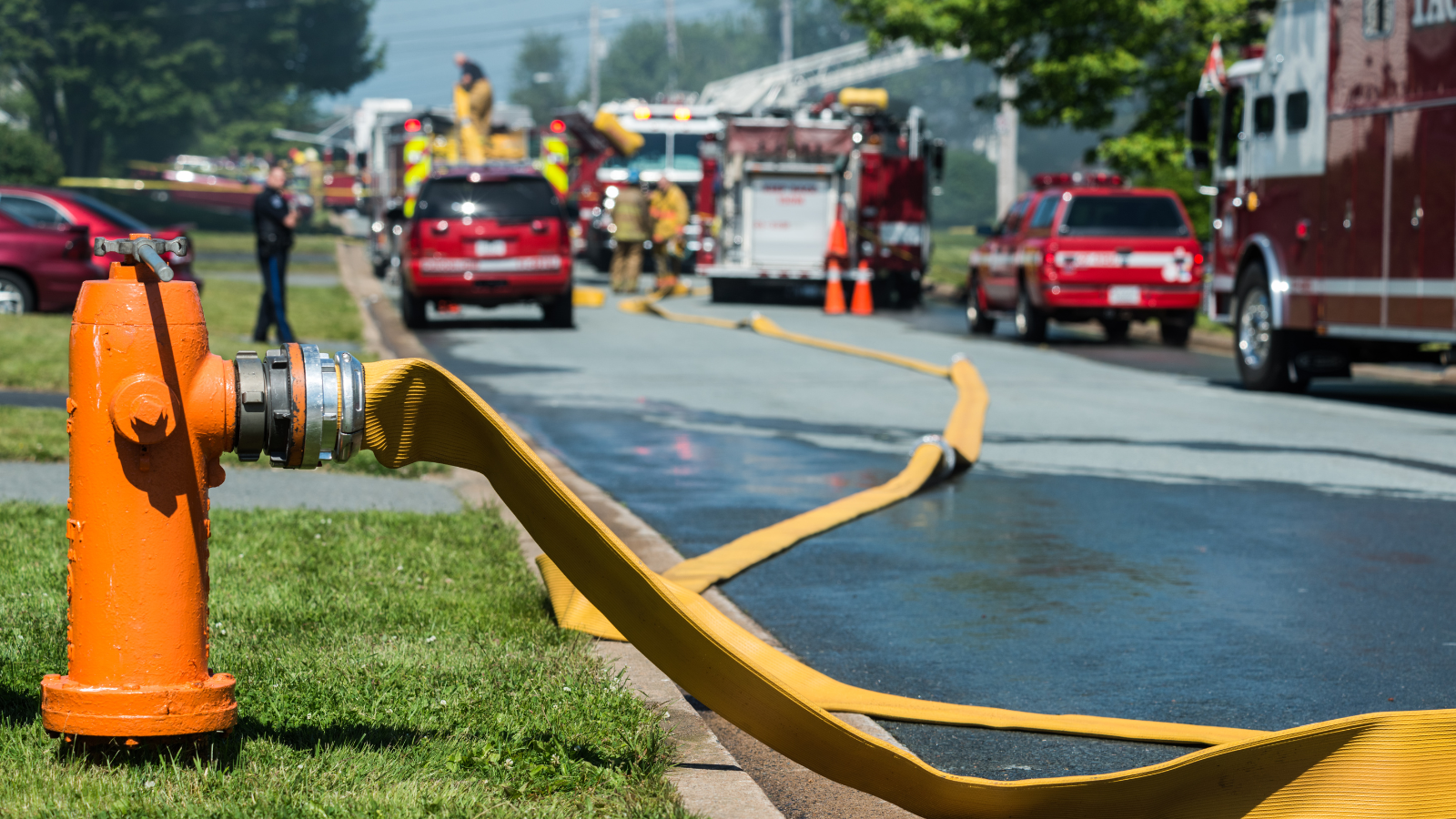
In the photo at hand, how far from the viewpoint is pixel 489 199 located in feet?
69.8

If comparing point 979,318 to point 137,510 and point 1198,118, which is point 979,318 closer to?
point 1198,118

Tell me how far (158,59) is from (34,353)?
58021mm

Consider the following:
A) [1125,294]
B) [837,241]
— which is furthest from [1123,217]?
[837,241]

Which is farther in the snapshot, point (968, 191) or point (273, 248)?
point (968, 191)

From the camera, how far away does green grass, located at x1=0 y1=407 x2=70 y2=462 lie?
926 cm

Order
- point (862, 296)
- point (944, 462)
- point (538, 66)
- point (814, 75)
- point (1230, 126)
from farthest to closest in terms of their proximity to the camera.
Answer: point (538, 66)
point (814, 75)
point (862, 296)
point (1230, 126)
point (944, 462)

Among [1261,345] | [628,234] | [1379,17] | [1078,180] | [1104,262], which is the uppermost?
[1379,17]

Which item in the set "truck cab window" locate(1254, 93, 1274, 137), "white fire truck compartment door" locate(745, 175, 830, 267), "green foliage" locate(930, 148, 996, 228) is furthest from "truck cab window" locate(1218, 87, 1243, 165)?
"green foliage" locate(930, 148, 996, 228)

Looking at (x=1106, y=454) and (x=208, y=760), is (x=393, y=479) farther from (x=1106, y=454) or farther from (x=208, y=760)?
(x=208, y=760)

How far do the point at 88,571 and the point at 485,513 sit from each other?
426 cm

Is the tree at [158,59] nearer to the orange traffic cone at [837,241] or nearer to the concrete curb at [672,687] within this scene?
the orange traffic cone at [837,241]

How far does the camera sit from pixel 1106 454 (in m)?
10.9

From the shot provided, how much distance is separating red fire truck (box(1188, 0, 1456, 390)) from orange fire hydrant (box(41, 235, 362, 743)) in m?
11.1

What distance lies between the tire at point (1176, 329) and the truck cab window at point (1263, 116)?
576cm
